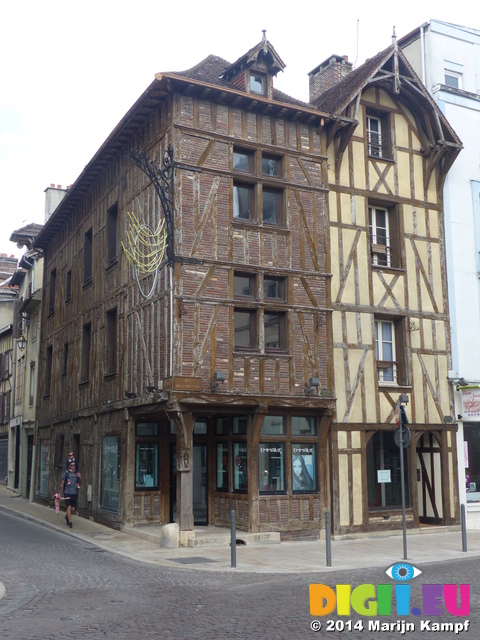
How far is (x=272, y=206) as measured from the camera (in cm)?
1767

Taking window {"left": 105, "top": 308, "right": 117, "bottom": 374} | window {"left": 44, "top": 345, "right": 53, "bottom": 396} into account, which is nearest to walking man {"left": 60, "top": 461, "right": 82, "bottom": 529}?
window {"left": 105, "top": 308, "right": 117, "bottom": 374}

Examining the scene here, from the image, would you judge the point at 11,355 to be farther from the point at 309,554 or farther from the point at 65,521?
the point at 309,554

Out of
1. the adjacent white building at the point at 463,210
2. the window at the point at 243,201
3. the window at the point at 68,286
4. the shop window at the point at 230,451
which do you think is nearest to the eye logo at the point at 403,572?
the shop window at the point at 230,451

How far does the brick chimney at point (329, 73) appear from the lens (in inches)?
857

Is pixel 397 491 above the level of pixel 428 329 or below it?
below

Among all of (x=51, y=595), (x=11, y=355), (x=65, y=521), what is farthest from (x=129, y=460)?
(x=11, y=355)

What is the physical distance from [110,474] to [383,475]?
6706mm

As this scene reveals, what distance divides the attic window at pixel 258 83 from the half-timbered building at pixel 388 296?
1.95 meters

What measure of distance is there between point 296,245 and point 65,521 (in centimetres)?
914

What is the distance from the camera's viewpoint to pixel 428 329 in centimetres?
1933

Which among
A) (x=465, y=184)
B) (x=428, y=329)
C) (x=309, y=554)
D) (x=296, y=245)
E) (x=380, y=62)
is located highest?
(x=380, y=62)

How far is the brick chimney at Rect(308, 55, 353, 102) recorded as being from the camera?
21766 mm

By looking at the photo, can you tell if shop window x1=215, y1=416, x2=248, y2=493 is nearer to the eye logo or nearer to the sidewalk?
the sidewalk

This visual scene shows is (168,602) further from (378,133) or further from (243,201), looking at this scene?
(378,133)
